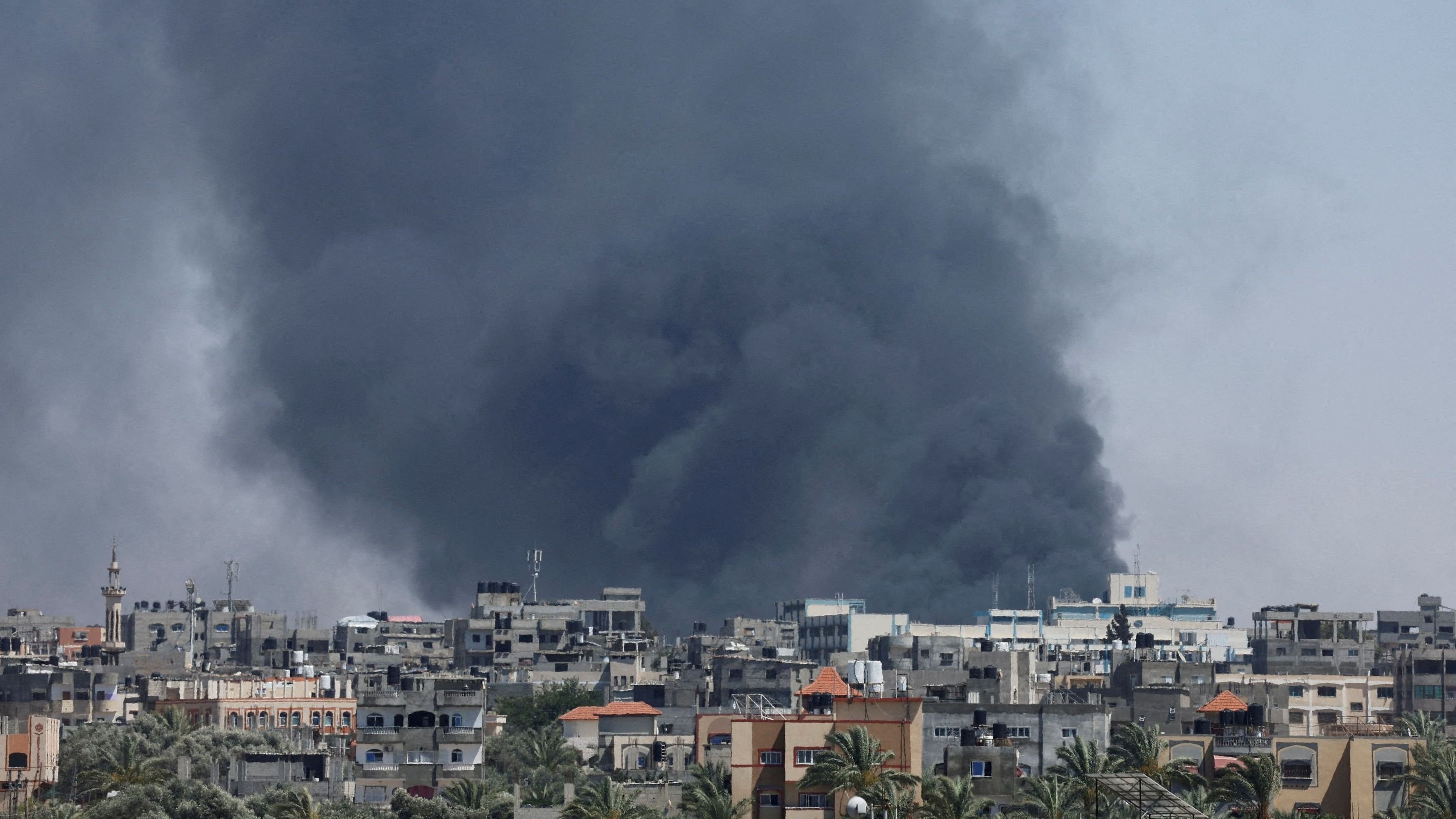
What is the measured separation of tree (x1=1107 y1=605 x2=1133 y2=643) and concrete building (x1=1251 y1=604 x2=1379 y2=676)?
7.49m

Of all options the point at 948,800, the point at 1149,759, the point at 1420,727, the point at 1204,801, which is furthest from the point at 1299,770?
the point at 948,800

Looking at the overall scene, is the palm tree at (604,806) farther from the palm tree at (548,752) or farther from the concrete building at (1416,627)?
the concrete building at (1416,627)

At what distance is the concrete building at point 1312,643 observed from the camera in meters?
143

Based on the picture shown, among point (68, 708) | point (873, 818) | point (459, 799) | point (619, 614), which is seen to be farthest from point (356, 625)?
point (873, 818)

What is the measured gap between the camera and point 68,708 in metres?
134

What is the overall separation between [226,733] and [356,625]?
85.8 meters

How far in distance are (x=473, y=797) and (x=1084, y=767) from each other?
19480mm

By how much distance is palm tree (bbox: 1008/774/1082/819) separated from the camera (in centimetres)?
6862

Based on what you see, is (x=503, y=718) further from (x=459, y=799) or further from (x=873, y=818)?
(x=873, y=818)

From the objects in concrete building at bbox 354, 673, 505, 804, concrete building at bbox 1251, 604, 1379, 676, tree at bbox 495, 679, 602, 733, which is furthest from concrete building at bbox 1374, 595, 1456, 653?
concrete building at bbox 354, 673, 505, 804

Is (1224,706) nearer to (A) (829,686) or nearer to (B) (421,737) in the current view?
(A) (829,686)

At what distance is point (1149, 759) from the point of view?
245 feet

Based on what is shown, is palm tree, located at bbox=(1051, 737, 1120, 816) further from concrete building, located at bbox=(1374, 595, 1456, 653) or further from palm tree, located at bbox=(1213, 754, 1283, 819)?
concrete building, located at bbox=(1374, 595, 1456, 653)

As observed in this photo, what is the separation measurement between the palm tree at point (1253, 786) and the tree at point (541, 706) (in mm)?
55778
